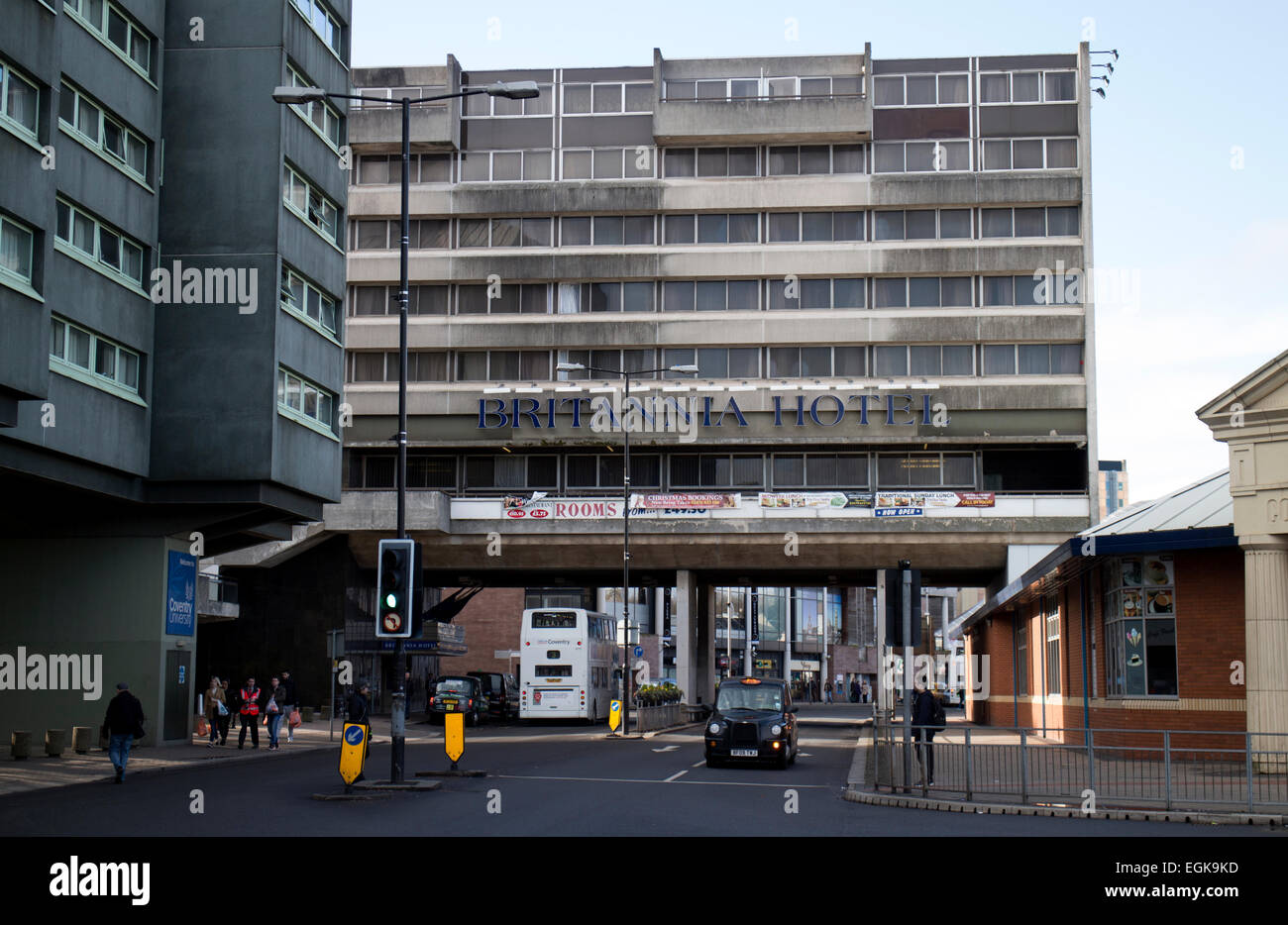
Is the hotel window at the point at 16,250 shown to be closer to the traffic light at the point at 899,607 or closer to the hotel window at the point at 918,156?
the traffic light at the point at 899,607

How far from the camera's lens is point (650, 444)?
189 ft

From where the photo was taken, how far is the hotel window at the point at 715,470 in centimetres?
5828

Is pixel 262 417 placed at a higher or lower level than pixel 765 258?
lower

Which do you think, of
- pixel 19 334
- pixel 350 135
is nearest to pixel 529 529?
pixel 350 135

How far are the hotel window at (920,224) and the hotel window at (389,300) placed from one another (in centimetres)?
1796

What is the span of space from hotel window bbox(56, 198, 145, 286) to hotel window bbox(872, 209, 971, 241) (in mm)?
33444

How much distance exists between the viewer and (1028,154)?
190ft

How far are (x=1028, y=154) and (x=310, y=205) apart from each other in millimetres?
33007

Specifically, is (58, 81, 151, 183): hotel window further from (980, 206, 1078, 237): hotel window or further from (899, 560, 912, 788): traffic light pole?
(980, 206, 1078, 237): hotel window

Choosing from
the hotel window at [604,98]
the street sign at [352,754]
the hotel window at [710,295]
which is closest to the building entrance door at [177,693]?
the street sign at [352,754]

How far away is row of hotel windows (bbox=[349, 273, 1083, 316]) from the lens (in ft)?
187

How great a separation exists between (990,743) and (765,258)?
39.9 m

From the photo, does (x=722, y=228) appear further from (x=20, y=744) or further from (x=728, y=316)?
(x=20, y=744)
